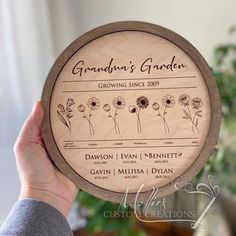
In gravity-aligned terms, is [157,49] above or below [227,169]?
above

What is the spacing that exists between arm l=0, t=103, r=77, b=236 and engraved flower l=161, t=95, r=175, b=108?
0.69 ft

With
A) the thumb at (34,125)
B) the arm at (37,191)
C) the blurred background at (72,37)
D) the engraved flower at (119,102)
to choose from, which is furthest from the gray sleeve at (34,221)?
the blurred background at (72,37)

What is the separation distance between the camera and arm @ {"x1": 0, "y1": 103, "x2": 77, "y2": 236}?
0.63 m

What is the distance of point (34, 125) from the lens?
25.6 inches

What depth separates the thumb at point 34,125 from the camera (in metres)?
0.62

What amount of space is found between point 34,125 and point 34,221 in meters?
0.17

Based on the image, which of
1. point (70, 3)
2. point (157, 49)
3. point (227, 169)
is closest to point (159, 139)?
point (157, 49)

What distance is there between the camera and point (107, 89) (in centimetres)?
62

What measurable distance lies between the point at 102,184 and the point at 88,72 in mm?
193

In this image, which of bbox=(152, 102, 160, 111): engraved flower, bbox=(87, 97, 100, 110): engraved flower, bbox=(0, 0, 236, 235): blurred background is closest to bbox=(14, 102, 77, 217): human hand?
bbox=(87, 97, 100, 110): engraved flower

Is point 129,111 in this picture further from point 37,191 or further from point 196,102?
point 37,191

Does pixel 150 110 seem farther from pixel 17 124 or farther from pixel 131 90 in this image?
pixel 17 124

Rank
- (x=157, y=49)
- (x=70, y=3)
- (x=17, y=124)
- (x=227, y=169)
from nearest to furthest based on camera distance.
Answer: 1. (x=157, y=49)
2. (x=227, y=169)
3. (x=17, y=124)
4. (x=70, y=3)

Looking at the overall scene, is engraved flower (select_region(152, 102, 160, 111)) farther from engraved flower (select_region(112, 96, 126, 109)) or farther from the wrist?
the wrist
